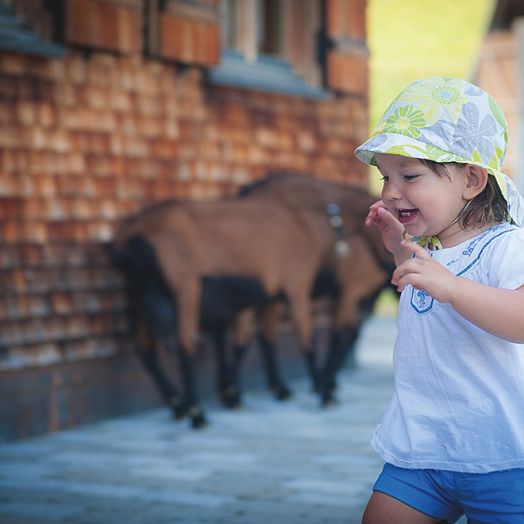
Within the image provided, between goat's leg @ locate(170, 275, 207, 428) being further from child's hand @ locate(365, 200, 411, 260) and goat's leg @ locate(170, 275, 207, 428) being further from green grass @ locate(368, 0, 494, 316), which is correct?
green grass @ locate(368, 0, 494, 316)

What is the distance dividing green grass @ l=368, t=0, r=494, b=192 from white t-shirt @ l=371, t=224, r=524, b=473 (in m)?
32.8

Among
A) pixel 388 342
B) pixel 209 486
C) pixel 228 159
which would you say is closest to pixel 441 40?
pixel 388 342

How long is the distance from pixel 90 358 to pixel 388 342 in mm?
4679

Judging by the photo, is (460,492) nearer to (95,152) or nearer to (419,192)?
(419,192)

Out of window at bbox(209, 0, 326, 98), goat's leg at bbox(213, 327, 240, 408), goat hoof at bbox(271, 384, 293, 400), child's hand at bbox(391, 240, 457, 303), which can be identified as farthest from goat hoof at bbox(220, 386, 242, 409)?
child's hand at bbox(391, 240, 457, 303)

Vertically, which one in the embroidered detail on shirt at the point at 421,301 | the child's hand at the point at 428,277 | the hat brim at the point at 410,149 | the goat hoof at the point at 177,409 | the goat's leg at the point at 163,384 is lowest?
the goat hoof at the point at 177,409

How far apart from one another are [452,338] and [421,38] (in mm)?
39913

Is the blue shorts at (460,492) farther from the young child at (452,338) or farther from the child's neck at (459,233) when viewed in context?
the child's neck at (459,233)

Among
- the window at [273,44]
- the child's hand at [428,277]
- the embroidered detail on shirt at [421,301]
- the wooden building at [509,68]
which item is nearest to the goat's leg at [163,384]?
the window at [273,44]

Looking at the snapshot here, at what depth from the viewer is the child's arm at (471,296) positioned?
7.62ft

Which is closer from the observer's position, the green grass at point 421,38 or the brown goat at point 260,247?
the brown goat at point 260,247

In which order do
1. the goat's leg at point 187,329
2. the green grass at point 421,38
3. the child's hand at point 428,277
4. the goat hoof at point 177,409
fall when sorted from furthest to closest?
1. the green grass at point 421,38
2. the goat hoof at point 177,409
3. the goat's leg at point 187,329
4. the child's hand at point 428,277

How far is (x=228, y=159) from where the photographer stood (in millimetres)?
7527

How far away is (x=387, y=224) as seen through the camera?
2691 millimetres
